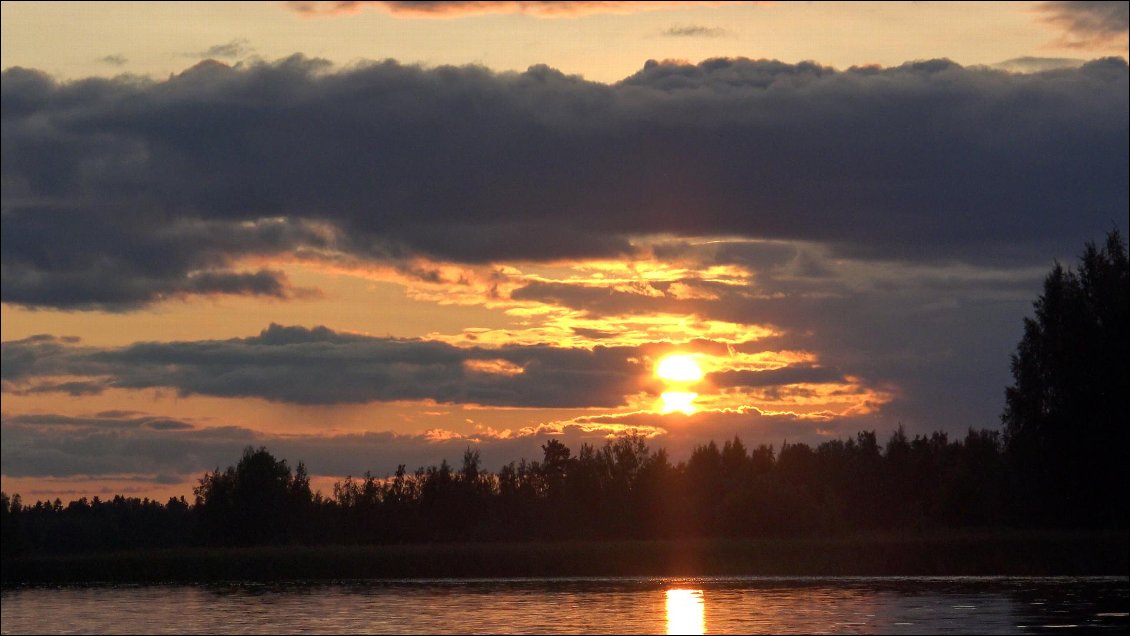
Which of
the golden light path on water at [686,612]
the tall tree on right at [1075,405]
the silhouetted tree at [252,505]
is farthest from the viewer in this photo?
the silhouetted tree at [252,505]

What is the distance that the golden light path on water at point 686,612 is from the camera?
42500 millimetres

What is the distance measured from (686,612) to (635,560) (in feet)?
136

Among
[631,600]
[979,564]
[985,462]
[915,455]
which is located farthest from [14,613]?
[915,455]

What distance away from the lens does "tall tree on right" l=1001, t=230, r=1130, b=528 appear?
68125mm

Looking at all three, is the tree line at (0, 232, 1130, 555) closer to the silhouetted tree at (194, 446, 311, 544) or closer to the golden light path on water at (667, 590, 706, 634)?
the silhouetted tree at (194, 446, 311, 544)

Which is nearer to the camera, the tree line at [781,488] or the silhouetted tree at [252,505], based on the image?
the tree line at [781,488]

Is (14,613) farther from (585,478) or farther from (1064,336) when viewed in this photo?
(585,478)

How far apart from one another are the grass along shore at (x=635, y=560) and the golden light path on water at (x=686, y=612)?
19.6m

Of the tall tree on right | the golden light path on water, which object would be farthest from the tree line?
the golden light path on water

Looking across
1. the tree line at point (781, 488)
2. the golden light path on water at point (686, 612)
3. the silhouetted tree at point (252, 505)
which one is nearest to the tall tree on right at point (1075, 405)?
the tree line at point (781, 488)

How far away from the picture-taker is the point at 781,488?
10912 centimetres

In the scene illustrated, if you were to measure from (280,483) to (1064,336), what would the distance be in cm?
8716

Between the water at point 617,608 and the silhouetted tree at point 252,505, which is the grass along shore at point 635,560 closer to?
the water at point 617,608

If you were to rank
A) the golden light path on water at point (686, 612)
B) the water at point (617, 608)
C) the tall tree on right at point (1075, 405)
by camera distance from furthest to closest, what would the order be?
the tall tree on right at point (1075, 405) → the golden light path on water at point (686, 612) → the water at point (617, 608)
